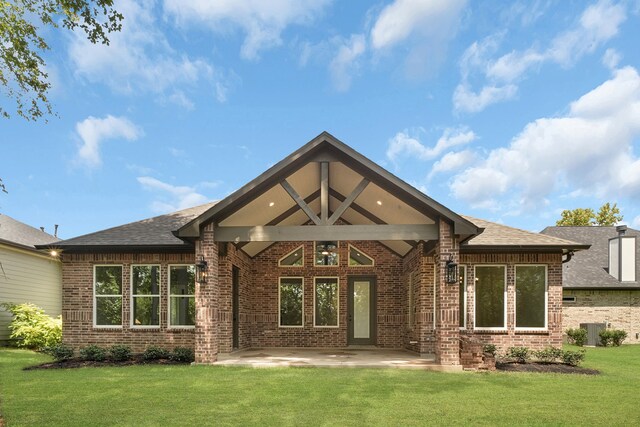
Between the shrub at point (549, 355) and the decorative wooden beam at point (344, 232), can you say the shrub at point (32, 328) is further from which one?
the shrub at point (549, 355)

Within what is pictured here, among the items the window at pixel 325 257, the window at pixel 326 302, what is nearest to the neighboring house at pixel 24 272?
the window at pixel 325 257

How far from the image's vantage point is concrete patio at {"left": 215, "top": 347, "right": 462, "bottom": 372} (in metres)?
10.8

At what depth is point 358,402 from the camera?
7180mm

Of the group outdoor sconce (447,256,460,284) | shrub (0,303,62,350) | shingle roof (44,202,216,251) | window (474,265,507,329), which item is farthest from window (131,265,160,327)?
window (474,265,507,329)

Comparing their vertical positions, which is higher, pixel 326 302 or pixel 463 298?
pixel 463 298

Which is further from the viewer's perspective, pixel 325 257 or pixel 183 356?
pixel 325 257

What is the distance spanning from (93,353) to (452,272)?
8.42 m

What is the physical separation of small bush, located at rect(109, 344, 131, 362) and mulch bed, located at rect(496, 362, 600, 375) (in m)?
8.48

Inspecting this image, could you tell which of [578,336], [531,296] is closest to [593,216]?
[578,336]

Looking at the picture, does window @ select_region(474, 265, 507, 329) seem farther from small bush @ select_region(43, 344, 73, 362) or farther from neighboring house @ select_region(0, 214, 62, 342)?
neighboring house @ select_region(0, 214, 62, 342)

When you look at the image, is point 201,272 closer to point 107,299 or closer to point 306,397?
point 107,299

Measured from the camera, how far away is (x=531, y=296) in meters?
13.1

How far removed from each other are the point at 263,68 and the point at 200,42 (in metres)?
4.09

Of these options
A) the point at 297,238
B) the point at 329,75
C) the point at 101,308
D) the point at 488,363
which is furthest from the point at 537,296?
the point at 329,75
